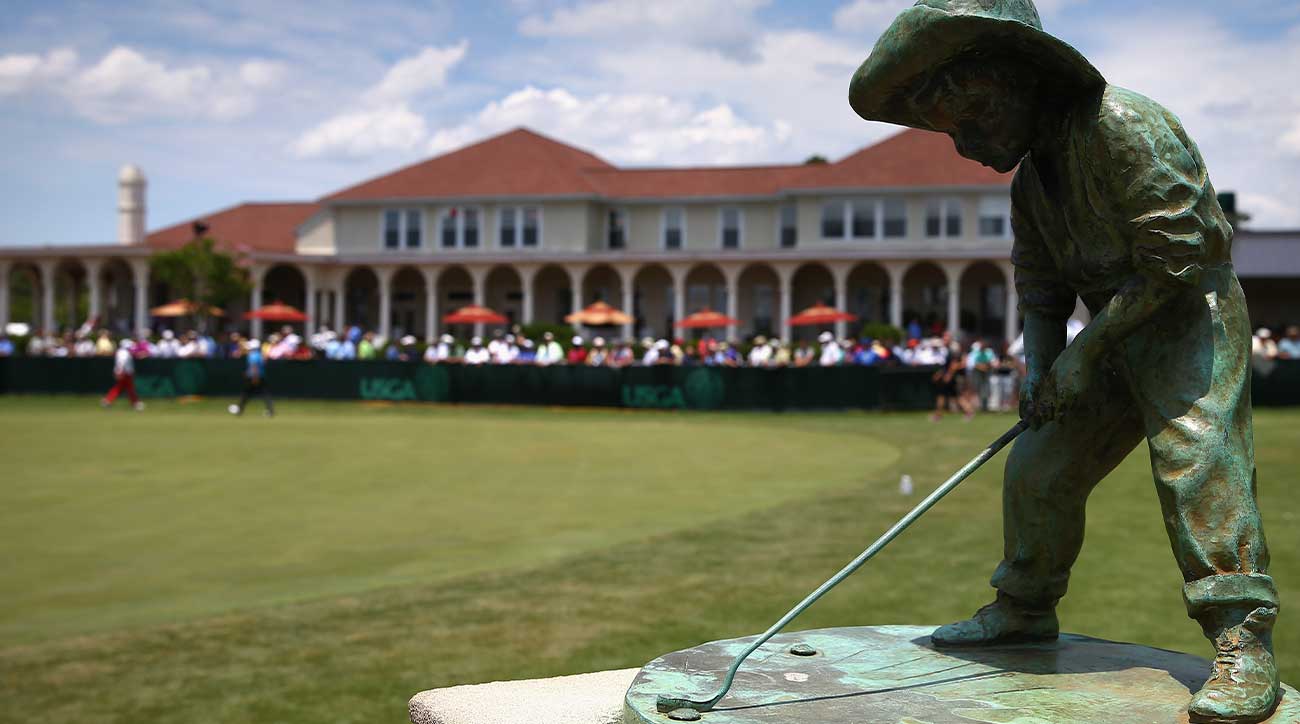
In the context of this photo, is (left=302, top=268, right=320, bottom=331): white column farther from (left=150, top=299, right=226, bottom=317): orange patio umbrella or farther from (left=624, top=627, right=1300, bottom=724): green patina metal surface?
(left=624, top=627, right=1300, bottom=724): green patina metal surface

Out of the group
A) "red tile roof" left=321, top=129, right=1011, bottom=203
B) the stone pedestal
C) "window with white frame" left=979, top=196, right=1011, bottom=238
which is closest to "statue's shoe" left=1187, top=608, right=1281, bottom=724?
the stone pedestal

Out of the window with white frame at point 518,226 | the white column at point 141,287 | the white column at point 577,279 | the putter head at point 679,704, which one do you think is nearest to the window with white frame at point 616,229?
the white column at point 577,279

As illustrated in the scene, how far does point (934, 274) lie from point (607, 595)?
44.5 m

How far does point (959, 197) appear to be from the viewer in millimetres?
48031

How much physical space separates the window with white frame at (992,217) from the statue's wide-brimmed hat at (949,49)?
46041 millimetres

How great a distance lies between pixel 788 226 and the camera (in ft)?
170

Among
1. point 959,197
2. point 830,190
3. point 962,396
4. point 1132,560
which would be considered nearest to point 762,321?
point 830,190

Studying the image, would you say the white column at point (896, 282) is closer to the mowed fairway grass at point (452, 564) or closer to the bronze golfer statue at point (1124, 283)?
the mowed fairway grass at point (452, 564)

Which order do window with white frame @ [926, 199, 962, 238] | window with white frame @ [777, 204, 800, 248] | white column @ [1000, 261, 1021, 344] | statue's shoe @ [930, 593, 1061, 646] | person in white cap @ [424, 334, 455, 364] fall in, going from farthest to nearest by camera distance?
1. window with white frame @ [777, 204, 800, 248]
2. window with white frame @ [926, 199, 962, 238]
3. white column @ [1000, 261, 1021, 344]
4. person in white cap @ [424, 334, 455, 364]
5. statue's shoe @ [930, 593, 1061, 646]

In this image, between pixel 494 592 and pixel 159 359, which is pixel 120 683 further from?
pixel 159 359

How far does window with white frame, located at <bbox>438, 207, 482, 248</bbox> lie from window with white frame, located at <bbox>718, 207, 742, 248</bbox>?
36.1 ft

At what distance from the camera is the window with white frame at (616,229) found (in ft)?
179

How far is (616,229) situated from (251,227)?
20.2 metres

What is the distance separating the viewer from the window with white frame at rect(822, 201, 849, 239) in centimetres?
4953
